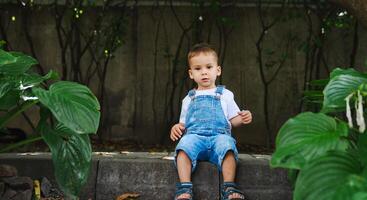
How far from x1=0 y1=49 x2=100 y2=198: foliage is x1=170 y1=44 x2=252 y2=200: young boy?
0.58 m

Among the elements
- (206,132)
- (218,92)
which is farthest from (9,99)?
(218,92)

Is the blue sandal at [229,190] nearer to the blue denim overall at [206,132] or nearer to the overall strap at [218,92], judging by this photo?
the blue denim overall at [206,132]

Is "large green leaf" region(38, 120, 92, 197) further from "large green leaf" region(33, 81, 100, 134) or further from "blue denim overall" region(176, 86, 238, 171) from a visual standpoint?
"blue denim overall" region(176, 86, 238, 171)

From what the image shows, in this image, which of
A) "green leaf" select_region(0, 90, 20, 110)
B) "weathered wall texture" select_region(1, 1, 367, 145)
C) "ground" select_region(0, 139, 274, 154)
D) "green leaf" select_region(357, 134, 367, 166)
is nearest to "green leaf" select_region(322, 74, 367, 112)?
"green leaf" select_region(357, 134, 367, 166)

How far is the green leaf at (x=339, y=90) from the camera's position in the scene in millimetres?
1744

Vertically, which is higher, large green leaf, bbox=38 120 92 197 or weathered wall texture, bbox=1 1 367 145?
weathered wall texture, bbox=1 1 367 145

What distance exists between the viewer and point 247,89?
529 cm

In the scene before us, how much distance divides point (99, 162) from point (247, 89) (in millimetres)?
2719

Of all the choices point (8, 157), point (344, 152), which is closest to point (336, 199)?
point (344, 152)

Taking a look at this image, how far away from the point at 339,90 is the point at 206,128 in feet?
3.83

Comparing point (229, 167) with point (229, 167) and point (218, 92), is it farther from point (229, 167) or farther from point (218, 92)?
point (218, 92)

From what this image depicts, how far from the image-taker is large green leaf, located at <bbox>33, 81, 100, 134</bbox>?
6.52 ft

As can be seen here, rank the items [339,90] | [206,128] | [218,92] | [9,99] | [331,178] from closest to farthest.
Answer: [331,178]
[339,90]
[9,99]
[206,128]
[218,92]

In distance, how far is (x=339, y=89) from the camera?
70.1 inches
